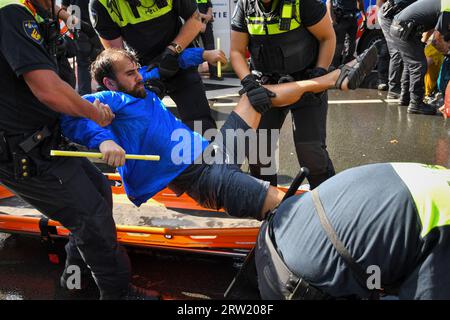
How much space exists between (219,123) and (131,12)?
8.60ft

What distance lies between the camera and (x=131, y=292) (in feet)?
8.43

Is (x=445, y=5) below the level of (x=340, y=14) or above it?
above

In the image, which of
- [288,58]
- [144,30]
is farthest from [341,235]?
[144,30]

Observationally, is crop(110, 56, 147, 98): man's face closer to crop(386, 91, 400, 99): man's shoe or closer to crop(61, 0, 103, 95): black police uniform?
crop(61, 0, 103, 95): black police uniform

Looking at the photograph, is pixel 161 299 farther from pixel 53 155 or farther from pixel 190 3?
pixel 190 3

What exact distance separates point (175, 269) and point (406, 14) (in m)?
4.08

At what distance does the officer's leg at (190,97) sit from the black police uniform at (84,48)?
2485 millimetres

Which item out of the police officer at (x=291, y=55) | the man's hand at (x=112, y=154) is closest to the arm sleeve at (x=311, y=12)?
the police officer at (x=291, y=55)

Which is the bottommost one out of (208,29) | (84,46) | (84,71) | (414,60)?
(84,71)

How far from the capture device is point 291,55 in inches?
123

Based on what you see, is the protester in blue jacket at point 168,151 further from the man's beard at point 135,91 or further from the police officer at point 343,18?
the police officer at point 343,18

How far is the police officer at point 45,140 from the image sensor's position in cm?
204

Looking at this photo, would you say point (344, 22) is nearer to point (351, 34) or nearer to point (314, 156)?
point (351, 34)

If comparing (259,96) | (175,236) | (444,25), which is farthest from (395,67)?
(175,236)
